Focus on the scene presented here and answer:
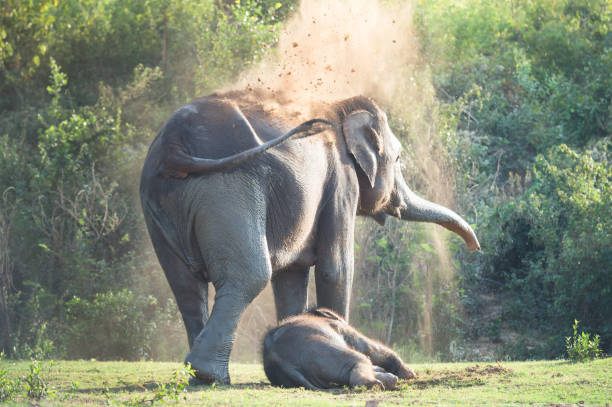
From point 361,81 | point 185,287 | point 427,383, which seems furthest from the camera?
point 361,81

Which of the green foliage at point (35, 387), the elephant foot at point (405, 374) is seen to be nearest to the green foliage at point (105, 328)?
the elephant foot at point (405, 374)

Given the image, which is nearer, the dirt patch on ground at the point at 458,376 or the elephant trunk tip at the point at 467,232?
the dirt patch on ground at the point at 458,376

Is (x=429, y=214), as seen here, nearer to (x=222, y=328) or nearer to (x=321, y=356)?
(x=321, y=356)

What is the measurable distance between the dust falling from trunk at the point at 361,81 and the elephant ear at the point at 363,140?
17.7 inches

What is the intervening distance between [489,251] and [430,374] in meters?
7.85

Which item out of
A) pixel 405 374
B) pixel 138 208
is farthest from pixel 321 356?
pixel 138 208

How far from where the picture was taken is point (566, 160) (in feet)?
54.8

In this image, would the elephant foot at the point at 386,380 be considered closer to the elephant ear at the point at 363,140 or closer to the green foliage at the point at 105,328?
the elephant ear at the point at 363,140

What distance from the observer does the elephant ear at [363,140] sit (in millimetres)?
9195

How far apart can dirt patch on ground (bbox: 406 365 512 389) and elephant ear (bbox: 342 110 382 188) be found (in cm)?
202

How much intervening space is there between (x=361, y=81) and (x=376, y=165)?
10.2ft

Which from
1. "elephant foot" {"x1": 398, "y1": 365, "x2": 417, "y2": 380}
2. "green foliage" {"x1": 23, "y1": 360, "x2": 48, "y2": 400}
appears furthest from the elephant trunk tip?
"green foliage" {"x1": 23, "y1": 360, "x2": 48, "y2": 400}

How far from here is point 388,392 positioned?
7.08 metres

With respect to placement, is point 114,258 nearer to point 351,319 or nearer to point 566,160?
point 351,319
